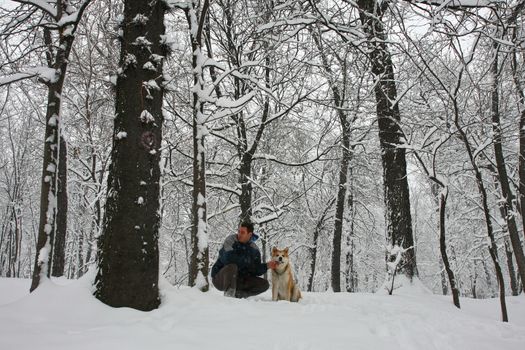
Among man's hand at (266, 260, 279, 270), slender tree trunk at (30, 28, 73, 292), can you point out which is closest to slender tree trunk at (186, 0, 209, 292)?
man's hand at (266, 260, 279, 270)

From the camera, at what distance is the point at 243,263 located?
5.45 m

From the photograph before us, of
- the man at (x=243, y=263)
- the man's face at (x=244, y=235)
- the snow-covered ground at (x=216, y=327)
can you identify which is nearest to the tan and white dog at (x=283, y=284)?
the man at (x=243, y=263)

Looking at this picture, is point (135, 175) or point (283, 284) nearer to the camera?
point (135, 175)

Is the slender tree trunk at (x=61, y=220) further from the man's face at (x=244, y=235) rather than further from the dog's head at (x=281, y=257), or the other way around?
the dog's head at (x=281, y=257)

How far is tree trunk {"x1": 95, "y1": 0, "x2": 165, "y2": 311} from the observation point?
3.26 metres

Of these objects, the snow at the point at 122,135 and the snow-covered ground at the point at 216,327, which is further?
the snow at the point at 122,135

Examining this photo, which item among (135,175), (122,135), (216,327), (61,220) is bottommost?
(216,327)

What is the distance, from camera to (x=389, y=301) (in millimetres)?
4898

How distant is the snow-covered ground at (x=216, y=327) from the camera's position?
241cm

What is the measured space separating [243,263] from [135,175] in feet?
8.55

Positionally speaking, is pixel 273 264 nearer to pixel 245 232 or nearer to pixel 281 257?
pixel 281 257

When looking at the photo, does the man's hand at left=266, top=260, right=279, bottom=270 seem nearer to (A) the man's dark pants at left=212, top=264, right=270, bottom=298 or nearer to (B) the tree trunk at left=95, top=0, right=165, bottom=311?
(A) the man's dark pants at left=212, top=264, right=270, bottom=298

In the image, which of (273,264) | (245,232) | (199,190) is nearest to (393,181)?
(273,264)

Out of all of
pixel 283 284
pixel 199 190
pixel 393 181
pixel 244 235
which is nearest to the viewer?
pixel 199 190
